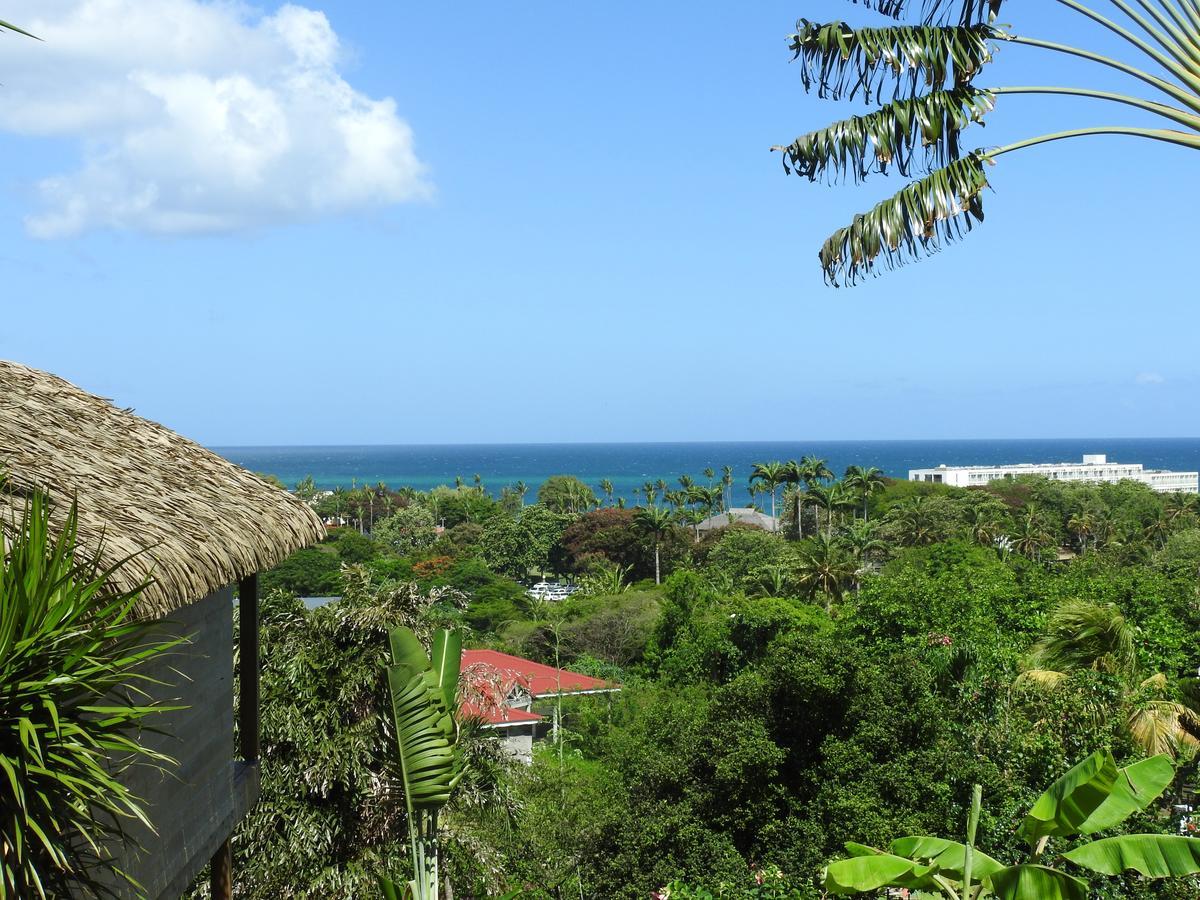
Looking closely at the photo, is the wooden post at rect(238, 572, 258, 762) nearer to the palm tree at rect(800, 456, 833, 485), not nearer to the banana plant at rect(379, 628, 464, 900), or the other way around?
the banana plant at rect(379, 628, 464, 900)

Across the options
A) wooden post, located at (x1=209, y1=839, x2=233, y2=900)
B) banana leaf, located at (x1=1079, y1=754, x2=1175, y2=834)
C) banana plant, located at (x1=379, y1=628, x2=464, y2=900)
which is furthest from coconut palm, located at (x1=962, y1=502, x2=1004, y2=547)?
wooden post, located at (x1=209, y1=839, x2=233, y2=900)

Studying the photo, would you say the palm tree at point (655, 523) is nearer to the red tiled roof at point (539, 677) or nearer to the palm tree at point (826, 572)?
the palm tree at point (826, 572)

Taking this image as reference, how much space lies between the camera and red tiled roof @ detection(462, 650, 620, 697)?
3341cm

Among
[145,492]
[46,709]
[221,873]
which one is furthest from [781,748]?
[46,709]

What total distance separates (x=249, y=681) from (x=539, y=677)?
28323 mm

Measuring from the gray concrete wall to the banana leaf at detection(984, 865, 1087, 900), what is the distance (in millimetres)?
4697

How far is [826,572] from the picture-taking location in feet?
155

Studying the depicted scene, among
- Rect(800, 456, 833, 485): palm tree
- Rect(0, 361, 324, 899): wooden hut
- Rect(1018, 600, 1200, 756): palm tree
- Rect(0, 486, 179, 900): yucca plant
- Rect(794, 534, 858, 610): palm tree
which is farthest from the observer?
Rect(800, 456, 833, 485): palm tree

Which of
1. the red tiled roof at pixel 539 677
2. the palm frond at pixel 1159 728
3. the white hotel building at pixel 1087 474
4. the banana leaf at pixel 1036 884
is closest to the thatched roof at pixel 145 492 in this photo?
the banana leaf at pixel 1036 884

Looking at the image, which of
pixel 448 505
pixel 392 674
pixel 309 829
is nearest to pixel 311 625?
pixel 309 829

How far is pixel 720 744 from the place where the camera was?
16.0 metres

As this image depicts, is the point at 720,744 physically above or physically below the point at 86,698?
below

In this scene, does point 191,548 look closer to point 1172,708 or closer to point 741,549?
point 1172,708

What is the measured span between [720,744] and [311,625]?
6.24 meters
